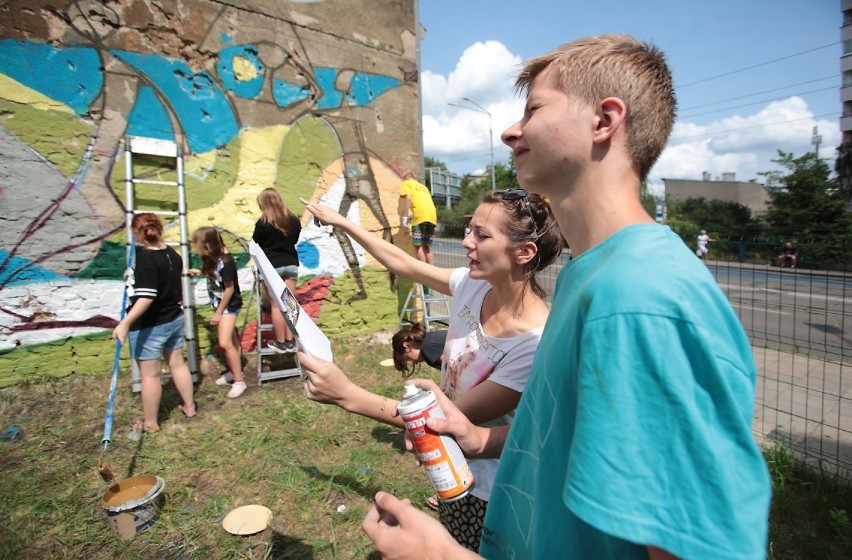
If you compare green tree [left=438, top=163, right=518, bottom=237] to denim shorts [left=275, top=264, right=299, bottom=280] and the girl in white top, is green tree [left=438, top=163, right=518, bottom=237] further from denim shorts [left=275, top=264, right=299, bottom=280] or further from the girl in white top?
the girl in white top

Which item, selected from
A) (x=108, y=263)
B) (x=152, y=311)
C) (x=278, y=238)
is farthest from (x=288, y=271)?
(x=108, y=263)

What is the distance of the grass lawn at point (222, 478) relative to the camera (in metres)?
2.57

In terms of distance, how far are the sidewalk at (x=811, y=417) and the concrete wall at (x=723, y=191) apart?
43921mm

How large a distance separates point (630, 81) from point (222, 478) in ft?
11.8

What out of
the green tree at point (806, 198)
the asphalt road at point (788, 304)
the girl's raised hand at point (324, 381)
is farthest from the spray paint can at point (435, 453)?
the green tree at point (806, 198)

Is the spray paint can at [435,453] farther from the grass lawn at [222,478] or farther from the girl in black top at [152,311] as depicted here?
the girl in black top at [152,311]

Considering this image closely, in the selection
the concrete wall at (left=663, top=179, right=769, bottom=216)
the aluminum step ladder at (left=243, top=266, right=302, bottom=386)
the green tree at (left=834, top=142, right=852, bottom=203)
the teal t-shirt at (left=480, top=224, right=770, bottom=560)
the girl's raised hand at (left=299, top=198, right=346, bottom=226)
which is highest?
the concrete wall at (left=663, top=179, right=769, bottom=216)

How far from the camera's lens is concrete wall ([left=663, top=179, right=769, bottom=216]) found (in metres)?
42.2

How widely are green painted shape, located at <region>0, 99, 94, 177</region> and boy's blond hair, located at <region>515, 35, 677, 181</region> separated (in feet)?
17.0

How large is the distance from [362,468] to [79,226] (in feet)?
12.5

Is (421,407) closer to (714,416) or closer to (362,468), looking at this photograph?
(714,416)

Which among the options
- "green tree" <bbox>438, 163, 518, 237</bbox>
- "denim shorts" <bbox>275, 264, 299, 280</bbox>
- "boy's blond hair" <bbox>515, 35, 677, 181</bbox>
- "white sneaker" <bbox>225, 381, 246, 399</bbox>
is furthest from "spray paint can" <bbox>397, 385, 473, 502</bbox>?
"green tree" <bbox>438, 163, 518, 237</bbox>

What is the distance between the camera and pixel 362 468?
3375mm

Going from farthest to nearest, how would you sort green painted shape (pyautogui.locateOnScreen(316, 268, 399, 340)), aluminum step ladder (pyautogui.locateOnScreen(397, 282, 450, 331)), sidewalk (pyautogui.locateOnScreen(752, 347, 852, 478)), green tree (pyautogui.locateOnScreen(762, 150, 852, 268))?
green tree (pyautogui.locateOnScreen(762, 150, 852, 268))
aluminum step ladder (pyautogui.locateOnScreen(397, 282, 450, 331))
green painted shape (pyautogui.locateOnScreen(316, 268, 399, 340))
sidewalk (pyautogui.locateOnScreen(752, 347, 852, 478))
